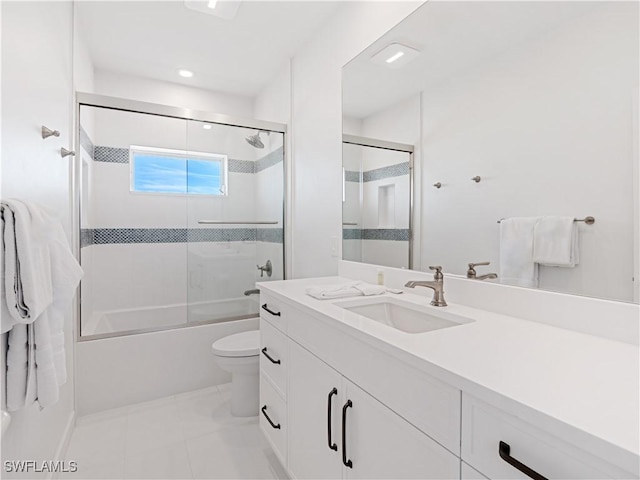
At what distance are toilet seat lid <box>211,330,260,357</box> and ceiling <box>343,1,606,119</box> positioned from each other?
158cm

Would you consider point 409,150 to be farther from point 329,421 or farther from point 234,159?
point 234,159

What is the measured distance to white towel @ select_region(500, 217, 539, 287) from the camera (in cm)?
117

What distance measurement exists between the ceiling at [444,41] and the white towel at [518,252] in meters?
0.64

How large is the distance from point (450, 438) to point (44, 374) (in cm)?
115

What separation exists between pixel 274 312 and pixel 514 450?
1.17 metres

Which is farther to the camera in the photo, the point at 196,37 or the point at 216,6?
the point at 196,37

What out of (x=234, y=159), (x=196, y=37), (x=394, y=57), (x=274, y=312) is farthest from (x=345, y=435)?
(x=196, y=37)

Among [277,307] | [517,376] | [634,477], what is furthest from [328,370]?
[634,477]

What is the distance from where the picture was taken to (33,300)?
3.11ft

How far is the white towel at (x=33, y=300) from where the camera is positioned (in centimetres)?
94

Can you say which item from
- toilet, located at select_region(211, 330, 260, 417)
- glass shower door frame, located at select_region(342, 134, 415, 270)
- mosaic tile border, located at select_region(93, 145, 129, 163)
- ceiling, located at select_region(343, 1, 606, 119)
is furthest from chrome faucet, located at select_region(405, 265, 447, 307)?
mosaic tile border, located at select_region(93, 145, 129, 163)

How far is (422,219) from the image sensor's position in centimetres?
164

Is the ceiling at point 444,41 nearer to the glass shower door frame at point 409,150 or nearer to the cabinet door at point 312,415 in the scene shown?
the glass shower door frame at point 409,150

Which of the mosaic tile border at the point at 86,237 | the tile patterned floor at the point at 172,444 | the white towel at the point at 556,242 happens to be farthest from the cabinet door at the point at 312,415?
the mosaic tile border at the point at 86,237
